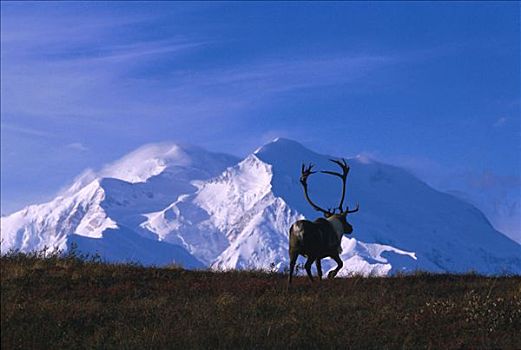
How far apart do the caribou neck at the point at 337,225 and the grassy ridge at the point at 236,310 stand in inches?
59.6

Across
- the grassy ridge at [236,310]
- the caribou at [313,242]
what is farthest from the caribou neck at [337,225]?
the grassy ridge at [236,310]

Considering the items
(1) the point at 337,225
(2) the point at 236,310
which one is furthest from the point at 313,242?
(2) the point at 236,310

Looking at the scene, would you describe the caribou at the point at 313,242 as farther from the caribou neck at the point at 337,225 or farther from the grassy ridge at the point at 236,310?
the grassy ridge at the point at 236,310

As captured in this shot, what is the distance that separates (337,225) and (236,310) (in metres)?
6.14

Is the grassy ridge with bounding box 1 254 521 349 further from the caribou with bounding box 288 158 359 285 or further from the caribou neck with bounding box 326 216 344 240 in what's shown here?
the caribou neck with bounding box 326 216 344 240

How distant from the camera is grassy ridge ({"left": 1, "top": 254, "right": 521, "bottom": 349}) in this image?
54.8 feet

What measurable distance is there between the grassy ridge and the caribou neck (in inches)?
59.6

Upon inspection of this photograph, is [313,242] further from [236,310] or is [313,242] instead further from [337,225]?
[236,310]

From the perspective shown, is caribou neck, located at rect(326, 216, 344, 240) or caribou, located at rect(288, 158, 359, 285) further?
caribou neck, located at rect(326, 216, 344, 240)

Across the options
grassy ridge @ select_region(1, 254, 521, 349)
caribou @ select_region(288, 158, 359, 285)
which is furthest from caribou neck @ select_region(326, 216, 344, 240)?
grassy ridge @ select_region(1, 254, 521, 349)

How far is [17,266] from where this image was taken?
71.3 ft

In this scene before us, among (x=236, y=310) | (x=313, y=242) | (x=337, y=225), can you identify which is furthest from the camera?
(x=337, y=225)

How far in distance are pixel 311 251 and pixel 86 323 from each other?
6991 mm

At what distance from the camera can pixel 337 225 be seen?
79.2 ft
